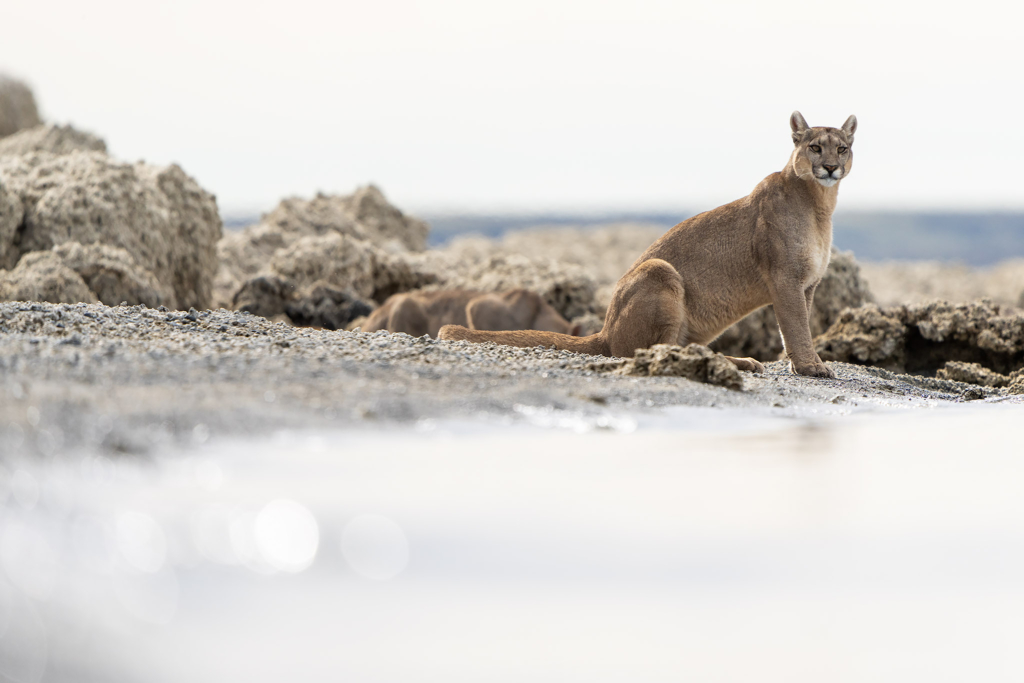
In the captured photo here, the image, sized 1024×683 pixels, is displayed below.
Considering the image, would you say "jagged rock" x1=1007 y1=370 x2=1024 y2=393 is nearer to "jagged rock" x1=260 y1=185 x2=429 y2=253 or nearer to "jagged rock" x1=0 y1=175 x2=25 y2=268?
"jagged rock" x1=0 y1=175 x2=25 y2=268

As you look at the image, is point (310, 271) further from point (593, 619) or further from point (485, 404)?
point (593, 619)

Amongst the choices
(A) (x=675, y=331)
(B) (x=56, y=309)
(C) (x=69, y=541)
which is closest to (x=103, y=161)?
(B) (x=56, y=309)

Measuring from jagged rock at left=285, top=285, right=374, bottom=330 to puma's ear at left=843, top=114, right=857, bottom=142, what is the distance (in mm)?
7089

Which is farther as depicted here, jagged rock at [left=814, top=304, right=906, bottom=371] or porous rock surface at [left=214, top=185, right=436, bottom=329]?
porous rock surface at [left=214, top=185, right=436, bottom=329]

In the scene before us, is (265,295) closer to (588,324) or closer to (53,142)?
(588,324)

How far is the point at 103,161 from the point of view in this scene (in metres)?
11.7


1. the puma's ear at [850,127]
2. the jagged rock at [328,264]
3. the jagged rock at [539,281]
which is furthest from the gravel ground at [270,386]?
the jagged rock at [328,264]

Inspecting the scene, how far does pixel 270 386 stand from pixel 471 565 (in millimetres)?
1883

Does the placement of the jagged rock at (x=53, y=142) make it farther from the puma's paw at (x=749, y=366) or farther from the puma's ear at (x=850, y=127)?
the puma's ear at (x=850, y=127)

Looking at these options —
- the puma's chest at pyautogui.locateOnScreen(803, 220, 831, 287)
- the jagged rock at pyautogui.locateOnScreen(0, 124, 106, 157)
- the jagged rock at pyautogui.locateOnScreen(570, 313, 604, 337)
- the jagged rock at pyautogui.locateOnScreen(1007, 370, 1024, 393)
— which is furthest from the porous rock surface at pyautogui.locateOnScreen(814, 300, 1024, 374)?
the jagged rock at pyautogui.locateOnScreen(0, 124, 106, 157)

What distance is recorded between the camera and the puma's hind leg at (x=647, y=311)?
688 centimetres

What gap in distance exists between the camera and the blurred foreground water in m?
2.20

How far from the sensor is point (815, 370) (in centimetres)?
702

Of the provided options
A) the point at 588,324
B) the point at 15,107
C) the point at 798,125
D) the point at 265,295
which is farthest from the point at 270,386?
the point at 15,107
